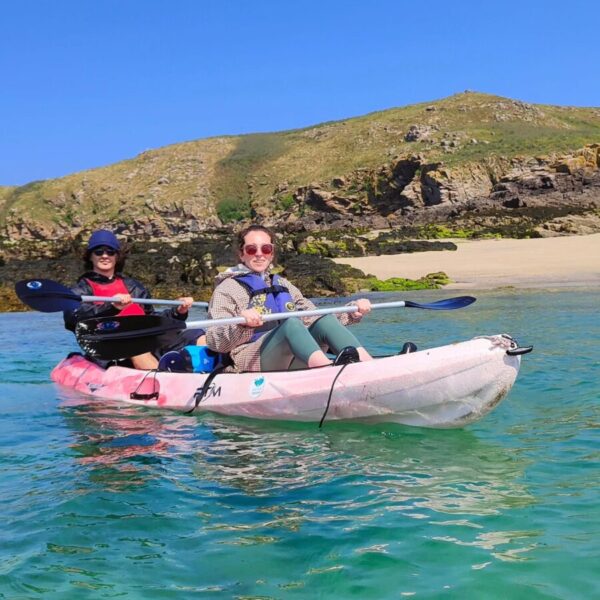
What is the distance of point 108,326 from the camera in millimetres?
5418

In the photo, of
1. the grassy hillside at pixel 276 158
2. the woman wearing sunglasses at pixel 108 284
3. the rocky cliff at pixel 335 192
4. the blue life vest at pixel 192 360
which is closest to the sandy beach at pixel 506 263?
the rocky cliff at pixel 335 192

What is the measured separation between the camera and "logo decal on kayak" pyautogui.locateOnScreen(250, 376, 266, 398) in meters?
4.98

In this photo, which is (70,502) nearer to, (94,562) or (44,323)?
(94,562)

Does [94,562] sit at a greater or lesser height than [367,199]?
lesser

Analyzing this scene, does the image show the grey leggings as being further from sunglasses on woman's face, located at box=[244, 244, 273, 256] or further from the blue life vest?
the blue life vest

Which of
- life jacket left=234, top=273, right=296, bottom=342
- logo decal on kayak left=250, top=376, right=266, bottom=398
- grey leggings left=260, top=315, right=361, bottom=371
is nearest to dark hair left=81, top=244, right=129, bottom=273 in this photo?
life jacket left=234, top=273, right=296, bottom=342

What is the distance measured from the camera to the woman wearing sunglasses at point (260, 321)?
5.05m

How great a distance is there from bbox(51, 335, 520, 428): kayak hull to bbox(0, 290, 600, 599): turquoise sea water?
0.10 metres

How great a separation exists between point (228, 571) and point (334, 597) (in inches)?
16.4

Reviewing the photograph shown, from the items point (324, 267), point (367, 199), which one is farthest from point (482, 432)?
point (367, 199)

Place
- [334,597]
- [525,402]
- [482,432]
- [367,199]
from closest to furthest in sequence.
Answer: [334,597], [482,432], [525,402], [367,199]

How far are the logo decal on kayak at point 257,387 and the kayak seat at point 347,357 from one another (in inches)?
21.2

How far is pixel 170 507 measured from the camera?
10.8 feet

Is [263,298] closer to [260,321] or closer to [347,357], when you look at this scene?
[260,321]
